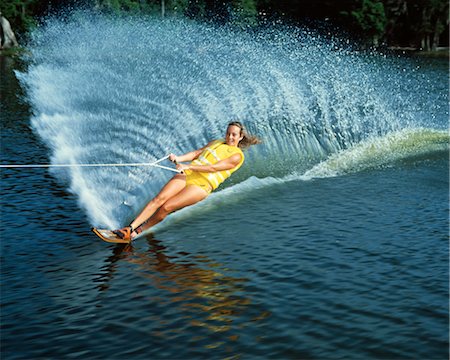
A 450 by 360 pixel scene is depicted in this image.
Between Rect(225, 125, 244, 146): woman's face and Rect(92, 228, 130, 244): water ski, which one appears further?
Rect(225, 125, 244, 146): woman's face

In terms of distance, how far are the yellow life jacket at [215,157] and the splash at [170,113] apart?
5.10ft

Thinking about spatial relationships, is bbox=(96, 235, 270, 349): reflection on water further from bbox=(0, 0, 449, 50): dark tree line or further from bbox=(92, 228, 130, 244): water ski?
bbox=(0, 0, 449, 50): dark tree line

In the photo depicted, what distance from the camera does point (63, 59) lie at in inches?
941

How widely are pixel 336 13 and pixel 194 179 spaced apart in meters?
77.9

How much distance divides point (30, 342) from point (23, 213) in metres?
5.16

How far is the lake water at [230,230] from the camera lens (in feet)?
24.7

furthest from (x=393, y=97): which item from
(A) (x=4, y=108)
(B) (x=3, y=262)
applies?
(B) (x=3, y=262)

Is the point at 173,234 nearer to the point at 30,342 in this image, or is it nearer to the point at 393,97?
the point at 30,342

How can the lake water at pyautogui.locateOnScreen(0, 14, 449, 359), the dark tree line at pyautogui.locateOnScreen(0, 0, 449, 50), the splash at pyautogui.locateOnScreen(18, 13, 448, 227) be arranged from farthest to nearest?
the dark tree line at pyautogui.locateOnScreen(0, 0, 449, 50) < the splash at pyautogui.locateOnScreen(18, 13, 448, 227) < the lake water at pyautogui.locateOnScreen(0, 14, 449, 359)

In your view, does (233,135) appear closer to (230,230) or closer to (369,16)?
(230,230)

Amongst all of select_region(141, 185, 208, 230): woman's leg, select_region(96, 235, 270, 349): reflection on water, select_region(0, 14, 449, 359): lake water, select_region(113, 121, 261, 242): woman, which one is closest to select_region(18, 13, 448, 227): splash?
select_region(0, 14, 449, 359): lake water

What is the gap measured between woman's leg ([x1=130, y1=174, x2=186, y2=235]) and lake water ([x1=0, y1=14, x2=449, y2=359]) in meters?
0.33

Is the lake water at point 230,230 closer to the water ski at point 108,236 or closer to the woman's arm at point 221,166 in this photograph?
the water ski at point 108,236

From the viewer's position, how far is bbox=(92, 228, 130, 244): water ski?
1006cm
